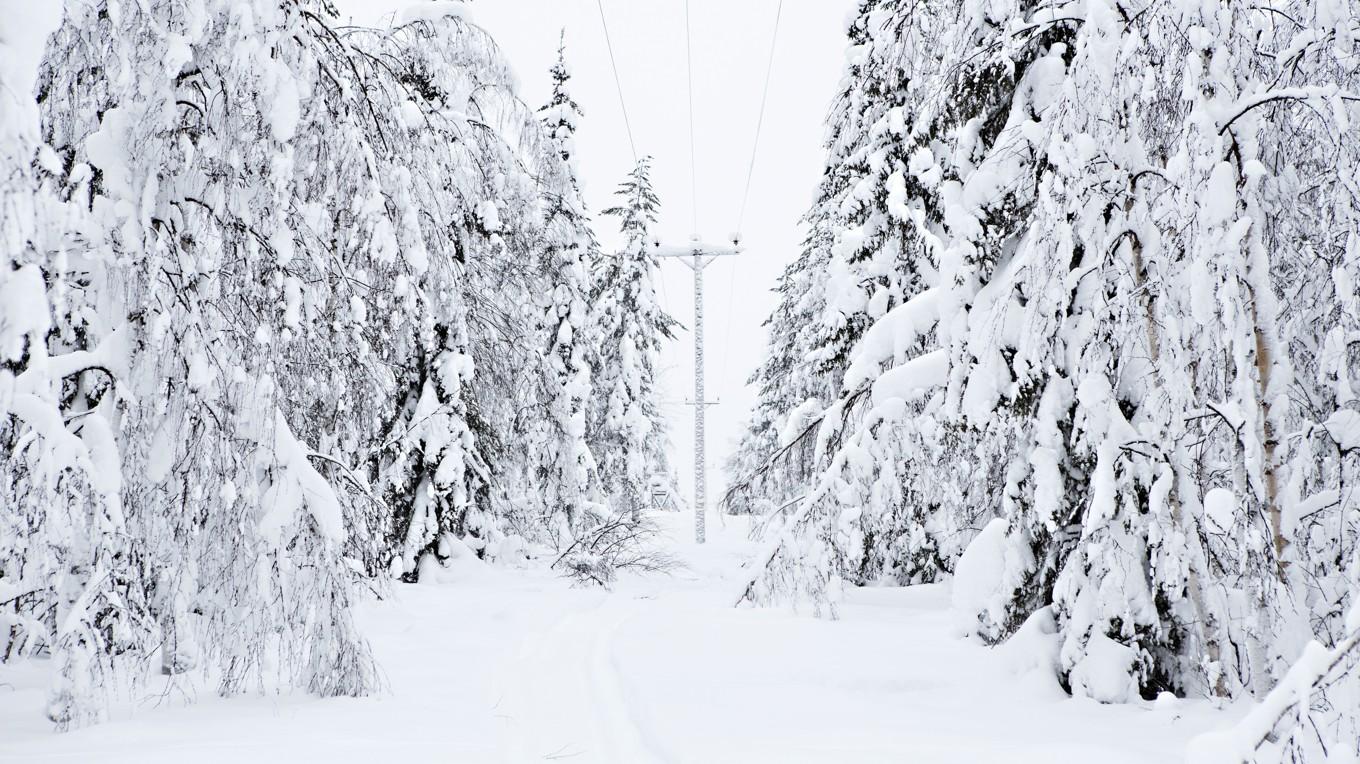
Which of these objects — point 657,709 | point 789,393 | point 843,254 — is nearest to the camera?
point 657,709

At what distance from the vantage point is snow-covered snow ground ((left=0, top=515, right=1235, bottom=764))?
4.90 meters

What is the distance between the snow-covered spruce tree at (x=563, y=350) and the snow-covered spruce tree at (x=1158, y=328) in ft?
39.9

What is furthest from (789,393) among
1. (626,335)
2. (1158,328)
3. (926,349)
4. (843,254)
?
(1158,328)

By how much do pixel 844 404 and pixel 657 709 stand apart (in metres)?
3.62

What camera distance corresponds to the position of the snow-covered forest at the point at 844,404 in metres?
4.70

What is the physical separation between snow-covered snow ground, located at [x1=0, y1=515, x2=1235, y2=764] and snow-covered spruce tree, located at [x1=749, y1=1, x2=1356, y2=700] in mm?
605

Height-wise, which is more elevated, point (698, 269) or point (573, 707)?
point (698, 269)

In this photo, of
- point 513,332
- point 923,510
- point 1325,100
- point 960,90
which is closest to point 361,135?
point 960,90

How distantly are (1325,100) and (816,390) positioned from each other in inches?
553

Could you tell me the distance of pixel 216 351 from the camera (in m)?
5.45

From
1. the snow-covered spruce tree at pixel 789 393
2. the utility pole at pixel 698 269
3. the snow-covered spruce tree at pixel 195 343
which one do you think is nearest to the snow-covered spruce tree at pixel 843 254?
the snow-covered spruce tree at pixel 789 393

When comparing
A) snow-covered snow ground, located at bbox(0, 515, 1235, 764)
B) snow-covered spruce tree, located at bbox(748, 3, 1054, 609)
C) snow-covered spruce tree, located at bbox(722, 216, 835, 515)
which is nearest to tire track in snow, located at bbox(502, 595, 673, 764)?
snow-covered snow ground, located at bbox(0, 515, 1235, 764)

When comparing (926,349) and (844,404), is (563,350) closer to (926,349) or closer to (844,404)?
(844,404)

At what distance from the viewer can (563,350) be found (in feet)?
65.1
